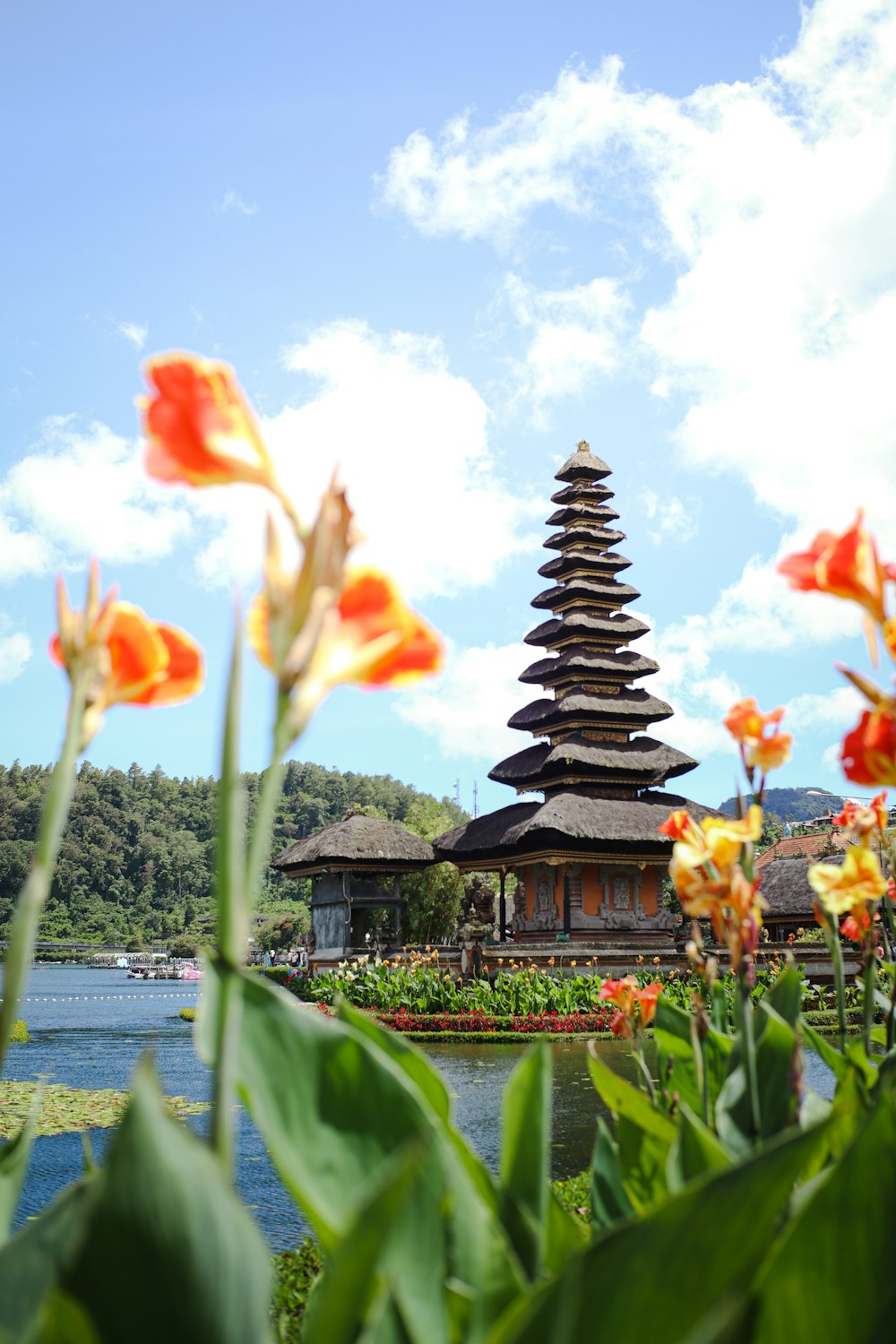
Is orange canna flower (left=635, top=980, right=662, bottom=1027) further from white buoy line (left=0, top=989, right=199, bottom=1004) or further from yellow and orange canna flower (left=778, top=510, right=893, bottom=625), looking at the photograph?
white buoy line (left=0, top=989, right=199, bottom=1004)

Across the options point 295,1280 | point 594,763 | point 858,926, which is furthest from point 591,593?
point 858,926

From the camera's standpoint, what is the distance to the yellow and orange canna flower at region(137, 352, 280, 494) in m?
0.91

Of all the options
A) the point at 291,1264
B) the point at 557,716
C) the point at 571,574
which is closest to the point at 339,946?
the point at 557,716

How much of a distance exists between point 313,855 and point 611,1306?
2534 cm

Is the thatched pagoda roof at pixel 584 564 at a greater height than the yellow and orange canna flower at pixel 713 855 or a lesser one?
greater

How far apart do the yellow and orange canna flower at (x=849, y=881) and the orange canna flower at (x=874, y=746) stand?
81 cm

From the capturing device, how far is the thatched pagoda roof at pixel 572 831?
21594mm

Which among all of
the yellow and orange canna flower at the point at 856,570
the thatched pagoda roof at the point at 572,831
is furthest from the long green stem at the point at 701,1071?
the thatched pagoda roof at the point at 572,831

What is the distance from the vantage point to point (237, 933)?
791 mm

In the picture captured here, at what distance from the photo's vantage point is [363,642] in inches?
37.2

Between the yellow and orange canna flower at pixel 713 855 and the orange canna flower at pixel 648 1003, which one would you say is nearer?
the yellow and orange canna flower at pixel 713 855

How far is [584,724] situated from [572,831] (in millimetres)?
4294

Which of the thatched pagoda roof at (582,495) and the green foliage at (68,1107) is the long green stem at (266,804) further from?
the thatched pagoda roof at (582,495)

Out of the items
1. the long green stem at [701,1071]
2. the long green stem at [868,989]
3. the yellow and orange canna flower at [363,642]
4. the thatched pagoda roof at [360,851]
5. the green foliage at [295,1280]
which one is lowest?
the green foliage at [295,1280]
